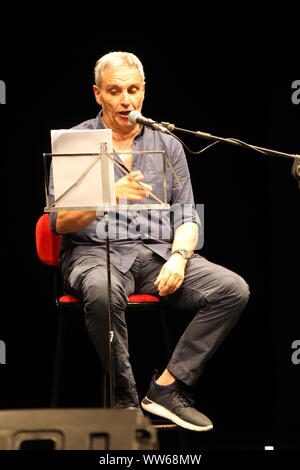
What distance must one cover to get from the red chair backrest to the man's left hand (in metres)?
0.50

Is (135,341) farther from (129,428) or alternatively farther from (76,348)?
(129,428)

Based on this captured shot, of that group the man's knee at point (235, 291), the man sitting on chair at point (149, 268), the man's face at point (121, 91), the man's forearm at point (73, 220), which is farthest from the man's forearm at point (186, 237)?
the man's face at point (121, 91)

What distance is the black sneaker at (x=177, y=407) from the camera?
107 inches

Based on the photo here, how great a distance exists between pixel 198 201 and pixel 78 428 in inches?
84.2

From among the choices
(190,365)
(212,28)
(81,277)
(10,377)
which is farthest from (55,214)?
(212,28)

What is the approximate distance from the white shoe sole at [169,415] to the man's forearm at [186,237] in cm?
64

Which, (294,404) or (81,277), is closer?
(81,277)

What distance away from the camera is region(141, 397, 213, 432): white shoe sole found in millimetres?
2721

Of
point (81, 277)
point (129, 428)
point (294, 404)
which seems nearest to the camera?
point (129, 428)

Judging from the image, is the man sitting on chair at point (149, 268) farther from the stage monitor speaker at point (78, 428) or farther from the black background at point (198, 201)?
the stage monitor speaker at point (78, 428)

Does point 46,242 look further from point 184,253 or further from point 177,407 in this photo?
point 177,407

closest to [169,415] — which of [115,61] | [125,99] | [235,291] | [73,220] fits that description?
[235,291]

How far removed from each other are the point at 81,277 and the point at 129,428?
1282 millimetres
